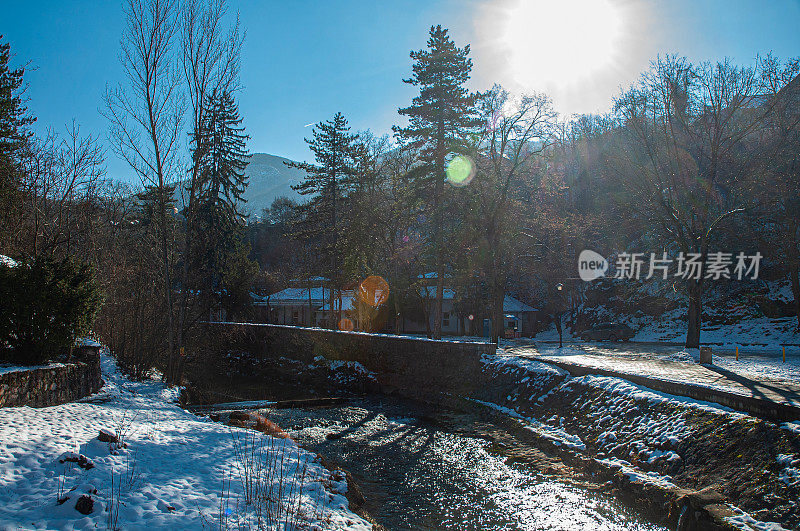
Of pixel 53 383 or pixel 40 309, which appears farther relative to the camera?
pixel 40 309

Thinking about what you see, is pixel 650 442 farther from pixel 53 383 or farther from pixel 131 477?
pixel 53 383

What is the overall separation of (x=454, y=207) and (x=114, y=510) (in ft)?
78.3

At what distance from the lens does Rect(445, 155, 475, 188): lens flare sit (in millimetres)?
29109

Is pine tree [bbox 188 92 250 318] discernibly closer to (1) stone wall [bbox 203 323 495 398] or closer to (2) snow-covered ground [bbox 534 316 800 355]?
(1) stone wall [bbox 203 323 495 398]

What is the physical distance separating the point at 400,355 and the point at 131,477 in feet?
56.2

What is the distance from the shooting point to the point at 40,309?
35.5 feet

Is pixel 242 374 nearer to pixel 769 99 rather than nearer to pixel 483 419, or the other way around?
pixel 483 419

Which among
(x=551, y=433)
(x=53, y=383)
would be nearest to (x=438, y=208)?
(x=551, y=433)

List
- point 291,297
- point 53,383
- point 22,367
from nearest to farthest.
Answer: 1. point 22,367
2. point 53,383
3. point 291,297

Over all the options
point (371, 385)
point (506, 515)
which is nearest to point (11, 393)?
point (506, 515)

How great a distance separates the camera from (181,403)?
16.0 m

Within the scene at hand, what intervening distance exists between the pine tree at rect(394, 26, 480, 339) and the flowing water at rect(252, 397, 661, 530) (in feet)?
44.2

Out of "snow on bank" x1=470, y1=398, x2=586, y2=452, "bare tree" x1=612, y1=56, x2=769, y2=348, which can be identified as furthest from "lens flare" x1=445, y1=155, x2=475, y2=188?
"snow on bank" x1=470, y1=398, x2=586, y2=452

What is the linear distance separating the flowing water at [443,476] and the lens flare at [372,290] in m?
21.9
